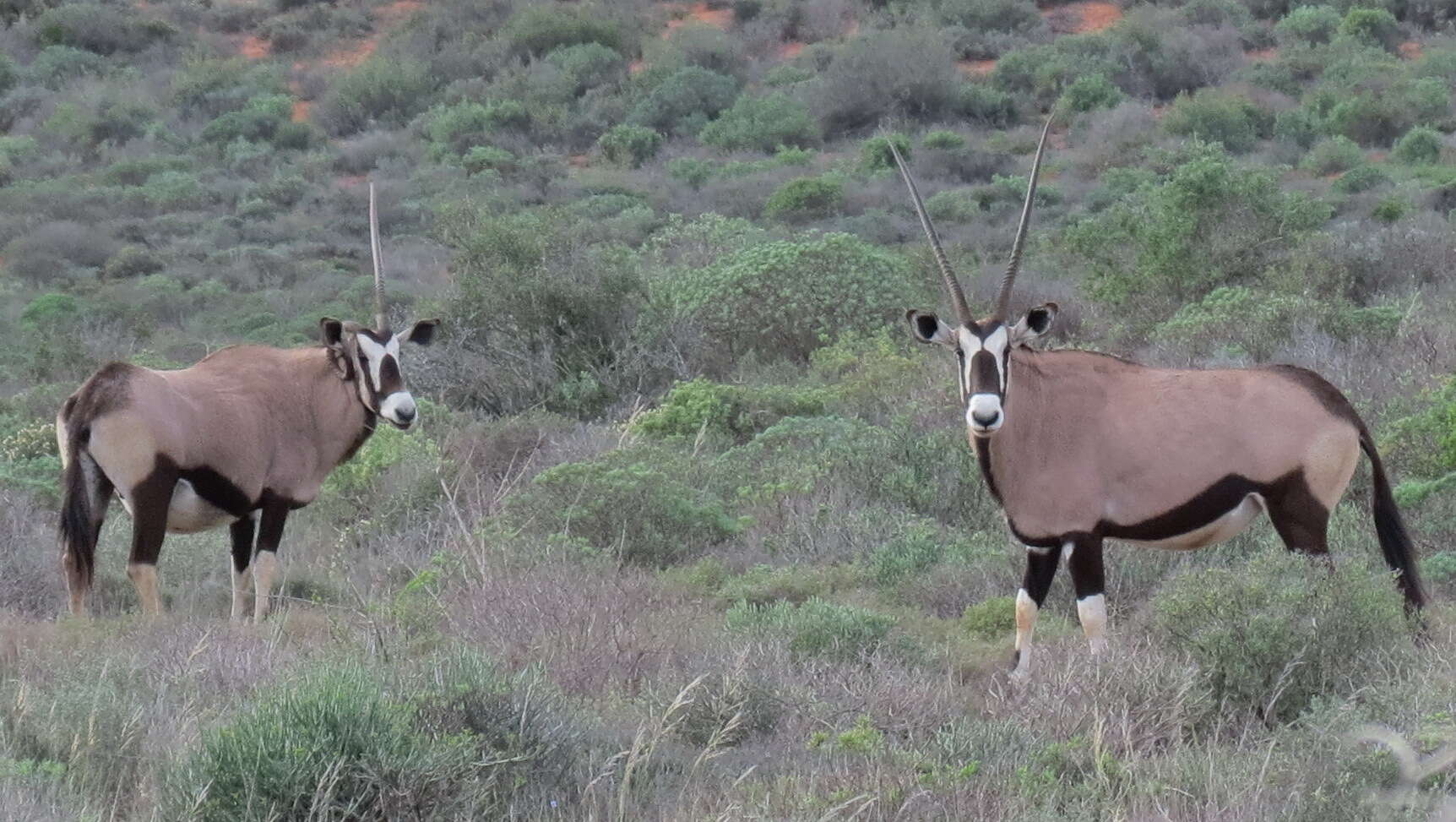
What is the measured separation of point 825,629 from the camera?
7340 millimetres

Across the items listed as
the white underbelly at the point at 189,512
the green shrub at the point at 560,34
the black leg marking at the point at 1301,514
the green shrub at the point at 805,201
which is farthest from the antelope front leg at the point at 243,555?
the green shrub at the point at 560,34

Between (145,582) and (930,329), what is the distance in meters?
3.90

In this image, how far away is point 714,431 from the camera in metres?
12.3

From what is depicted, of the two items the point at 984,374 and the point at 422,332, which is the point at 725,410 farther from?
the point at 984,374

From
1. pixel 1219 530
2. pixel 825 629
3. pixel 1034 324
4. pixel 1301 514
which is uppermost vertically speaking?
pixel 1034 324

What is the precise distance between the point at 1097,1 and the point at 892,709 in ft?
141

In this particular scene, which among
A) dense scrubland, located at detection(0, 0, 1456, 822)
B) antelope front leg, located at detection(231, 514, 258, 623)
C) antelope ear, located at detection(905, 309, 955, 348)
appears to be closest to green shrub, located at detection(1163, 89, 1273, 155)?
dense scrubland, located at detection(0, 0, 1456, 822)

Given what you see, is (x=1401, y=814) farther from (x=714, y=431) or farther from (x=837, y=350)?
(x=837, y=350)

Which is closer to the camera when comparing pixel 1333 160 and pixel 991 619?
pixel 991 619

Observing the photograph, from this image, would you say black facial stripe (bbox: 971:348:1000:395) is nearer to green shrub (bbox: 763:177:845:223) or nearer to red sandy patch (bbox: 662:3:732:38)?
green shrub (bbox: 763:177:845:223)

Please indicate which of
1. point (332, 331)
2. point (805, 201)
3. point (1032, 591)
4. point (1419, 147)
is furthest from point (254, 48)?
point (1032, 591)

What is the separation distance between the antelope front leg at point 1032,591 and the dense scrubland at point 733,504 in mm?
179

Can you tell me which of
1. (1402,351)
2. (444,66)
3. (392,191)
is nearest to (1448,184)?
(1402,351)

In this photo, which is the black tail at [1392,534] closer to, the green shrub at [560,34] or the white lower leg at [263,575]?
the white lower leg at [263,575]
